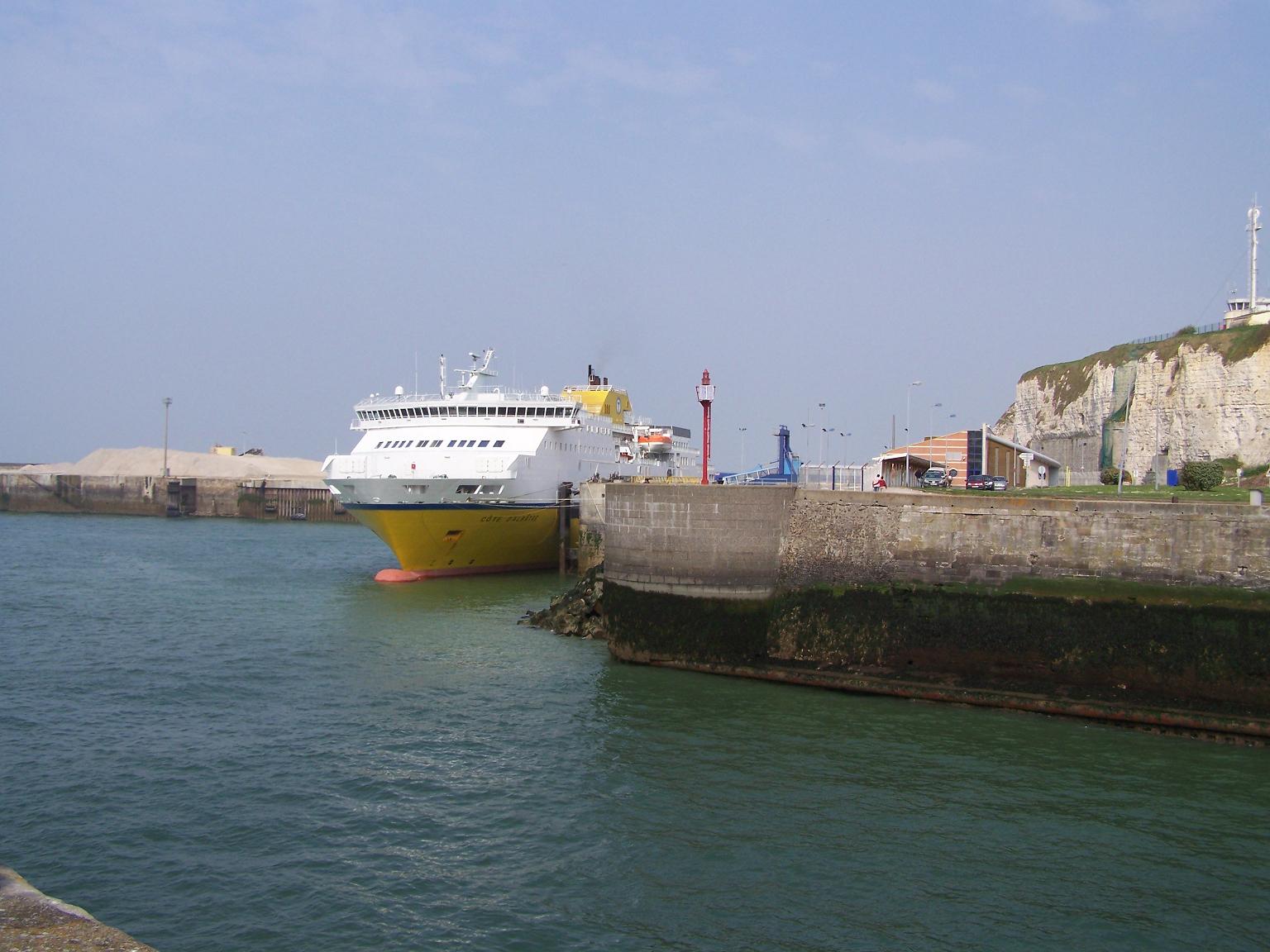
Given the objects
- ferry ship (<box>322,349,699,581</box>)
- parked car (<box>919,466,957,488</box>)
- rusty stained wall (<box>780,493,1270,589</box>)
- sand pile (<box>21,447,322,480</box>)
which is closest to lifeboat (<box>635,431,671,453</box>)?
ferry ship (<box>322,349,699,581</box>)

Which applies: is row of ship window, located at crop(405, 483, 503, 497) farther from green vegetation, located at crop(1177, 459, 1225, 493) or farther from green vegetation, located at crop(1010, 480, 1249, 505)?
green vegetation, located at crop(1177, 459, 1225, 493)

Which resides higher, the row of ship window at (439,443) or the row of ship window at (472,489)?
the row of ship window at (439,443)

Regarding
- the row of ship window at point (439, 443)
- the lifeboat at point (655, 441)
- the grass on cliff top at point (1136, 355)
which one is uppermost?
the grass on cliff top at point (1136, 355)

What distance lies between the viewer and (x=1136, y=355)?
4816 cm

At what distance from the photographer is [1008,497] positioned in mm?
18516

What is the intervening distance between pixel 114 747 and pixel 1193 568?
17.8 metres

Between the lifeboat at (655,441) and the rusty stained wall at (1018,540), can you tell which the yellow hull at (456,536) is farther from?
the rusty stained wall at (1018,540)

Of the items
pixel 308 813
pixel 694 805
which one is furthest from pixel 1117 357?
pixel 308 813

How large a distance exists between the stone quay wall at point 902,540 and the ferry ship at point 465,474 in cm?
1603

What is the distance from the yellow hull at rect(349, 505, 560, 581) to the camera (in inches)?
1430

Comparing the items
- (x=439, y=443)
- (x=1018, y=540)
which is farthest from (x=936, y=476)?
(x=439, y=443)

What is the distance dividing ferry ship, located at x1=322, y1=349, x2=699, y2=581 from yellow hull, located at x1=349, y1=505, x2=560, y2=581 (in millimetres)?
42

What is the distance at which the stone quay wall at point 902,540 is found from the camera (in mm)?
17016

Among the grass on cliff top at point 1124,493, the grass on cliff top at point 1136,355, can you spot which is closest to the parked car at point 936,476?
the grass on cliff top at point 1124,493
